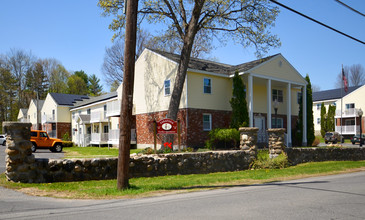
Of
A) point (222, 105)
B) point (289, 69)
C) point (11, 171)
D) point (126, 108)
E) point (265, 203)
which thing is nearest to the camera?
point (265, 203)

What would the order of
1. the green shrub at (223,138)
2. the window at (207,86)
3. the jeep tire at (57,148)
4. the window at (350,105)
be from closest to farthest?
the green shrub at (223,138) → the window at (207,86) → the jeep tire at (57,148) → the window at (350,105)

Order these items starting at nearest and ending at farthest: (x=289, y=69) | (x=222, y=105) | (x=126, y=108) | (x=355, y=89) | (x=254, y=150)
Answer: (x=126, y=108)
(x=254, y=150)
(x=222, y=105)
(x=289, y=69)
(x=355, y=89)

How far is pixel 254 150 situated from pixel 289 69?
1633 cm

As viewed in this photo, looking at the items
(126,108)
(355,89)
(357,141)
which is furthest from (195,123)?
(355,89)

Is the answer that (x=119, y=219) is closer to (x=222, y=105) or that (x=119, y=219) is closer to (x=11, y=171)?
(x=11, y=171)

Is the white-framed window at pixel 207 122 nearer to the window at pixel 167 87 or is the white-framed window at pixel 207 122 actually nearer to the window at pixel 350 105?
the window at pixel 167 87

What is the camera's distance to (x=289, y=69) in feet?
94.4

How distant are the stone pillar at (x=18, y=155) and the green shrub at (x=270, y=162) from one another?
9.75 metres

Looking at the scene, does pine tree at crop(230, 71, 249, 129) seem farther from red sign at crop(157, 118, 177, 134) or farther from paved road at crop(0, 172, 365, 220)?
paved road at crop(0, 172, 365, 220)

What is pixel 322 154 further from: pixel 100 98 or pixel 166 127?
pixel 100 98

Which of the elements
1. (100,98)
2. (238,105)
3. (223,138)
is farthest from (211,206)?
(100,98)

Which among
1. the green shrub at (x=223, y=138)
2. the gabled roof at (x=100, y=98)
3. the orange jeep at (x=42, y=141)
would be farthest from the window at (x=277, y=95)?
the orange jeep at (x=42, y=141)

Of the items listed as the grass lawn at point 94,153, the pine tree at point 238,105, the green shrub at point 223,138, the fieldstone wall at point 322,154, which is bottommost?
the grass lawn at point 94,153

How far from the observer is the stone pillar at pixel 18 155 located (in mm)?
9898
